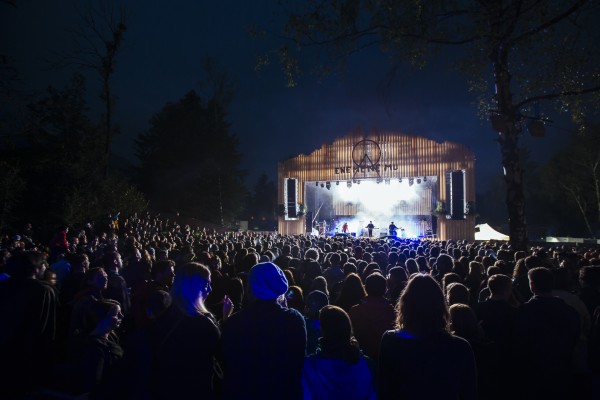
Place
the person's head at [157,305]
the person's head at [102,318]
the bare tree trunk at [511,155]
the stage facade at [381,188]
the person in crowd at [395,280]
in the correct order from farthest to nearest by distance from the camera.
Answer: the stage facade at [381,188] < the bare tree trunk at [511,155] < the person in crowd at [395,280] < the person's head at [102,318] < the person's head at [157,305]

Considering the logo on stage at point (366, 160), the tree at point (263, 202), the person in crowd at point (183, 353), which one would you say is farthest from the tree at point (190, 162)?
the person in crowd at point (183, 353)

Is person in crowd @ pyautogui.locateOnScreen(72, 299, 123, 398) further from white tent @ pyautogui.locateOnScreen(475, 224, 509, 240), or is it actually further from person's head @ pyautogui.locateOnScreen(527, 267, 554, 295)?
white tent @ pyautogui.locateOnScreen(475, 224, 509, 240)

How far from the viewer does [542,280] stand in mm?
3398

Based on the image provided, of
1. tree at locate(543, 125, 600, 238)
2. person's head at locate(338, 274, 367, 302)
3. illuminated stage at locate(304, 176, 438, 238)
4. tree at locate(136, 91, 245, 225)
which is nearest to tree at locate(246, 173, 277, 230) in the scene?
tree at locate(136, 91, 245, 225)

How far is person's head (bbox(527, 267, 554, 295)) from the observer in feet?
11.1

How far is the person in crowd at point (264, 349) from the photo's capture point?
2385mm

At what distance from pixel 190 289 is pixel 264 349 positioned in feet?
2.07

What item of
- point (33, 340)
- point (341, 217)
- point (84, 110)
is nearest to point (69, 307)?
point (33, 340)

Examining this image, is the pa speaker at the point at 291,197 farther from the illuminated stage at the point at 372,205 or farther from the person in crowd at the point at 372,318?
the person in crowd at the point at 372,318

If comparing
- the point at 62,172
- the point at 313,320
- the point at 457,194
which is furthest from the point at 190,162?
the point at 313,320

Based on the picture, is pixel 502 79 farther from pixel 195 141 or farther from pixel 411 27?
pixel 195 141

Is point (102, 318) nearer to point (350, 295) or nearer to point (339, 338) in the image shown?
point (339, 338)

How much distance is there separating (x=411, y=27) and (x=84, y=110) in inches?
744

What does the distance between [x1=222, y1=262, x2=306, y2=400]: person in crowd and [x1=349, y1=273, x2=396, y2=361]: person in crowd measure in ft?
4.23
